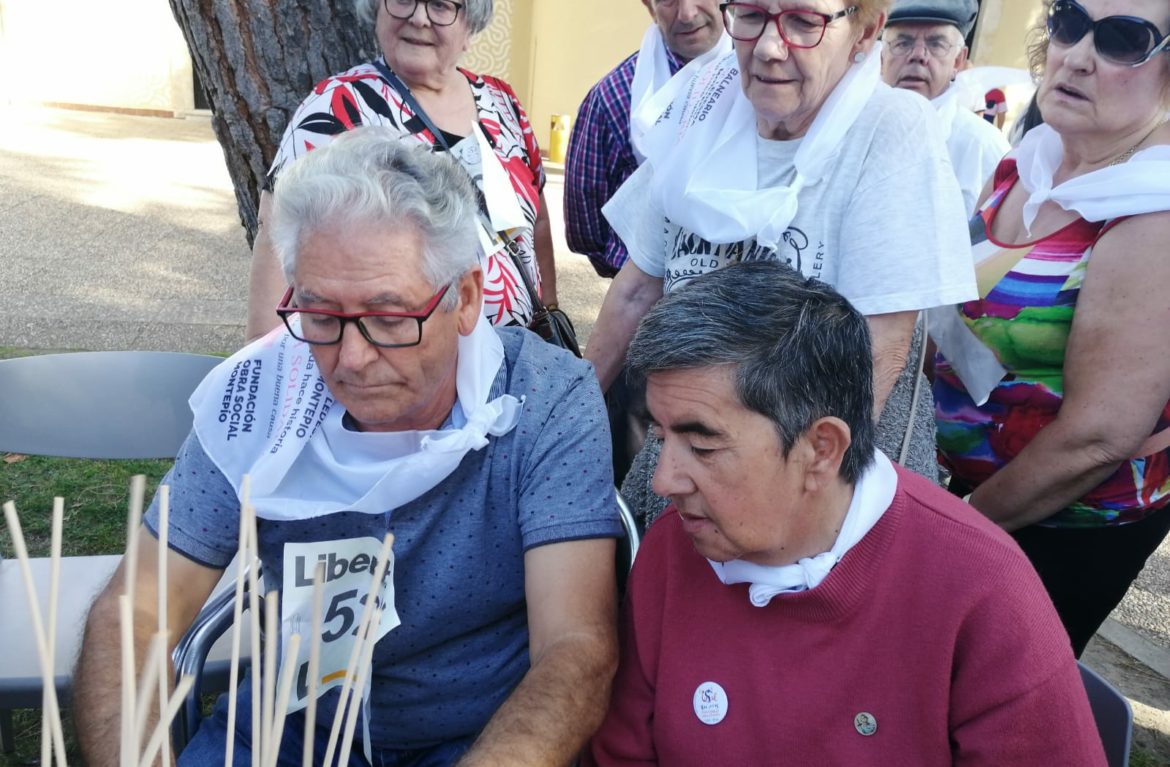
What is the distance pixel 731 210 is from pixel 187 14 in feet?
6.02

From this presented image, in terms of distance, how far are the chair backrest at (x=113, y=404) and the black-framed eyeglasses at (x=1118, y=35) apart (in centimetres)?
211

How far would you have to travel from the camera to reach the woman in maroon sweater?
1.40 meters

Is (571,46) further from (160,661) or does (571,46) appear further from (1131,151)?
(160,661)

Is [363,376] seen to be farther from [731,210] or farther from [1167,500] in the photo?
[1167,500]

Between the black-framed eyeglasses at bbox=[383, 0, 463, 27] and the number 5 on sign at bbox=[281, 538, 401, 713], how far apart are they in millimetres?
1445

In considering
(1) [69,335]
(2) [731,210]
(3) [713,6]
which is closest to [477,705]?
(2) [731,210]

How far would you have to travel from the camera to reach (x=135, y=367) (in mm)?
2660

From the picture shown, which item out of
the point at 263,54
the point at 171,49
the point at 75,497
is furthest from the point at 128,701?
the point at 171,49

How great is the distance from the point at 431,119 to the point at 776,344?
1.49 meters

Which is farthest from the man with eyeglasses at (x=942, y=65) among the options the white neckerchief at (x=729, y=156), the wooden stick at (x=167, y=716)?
the wooden stick at (x=167, y=716)

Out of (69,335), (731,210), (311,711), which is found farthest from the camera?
(69,335)

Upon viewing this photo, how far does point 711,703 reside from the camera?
1542mm

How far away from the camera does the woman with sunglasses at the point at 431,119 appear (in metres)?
2.41

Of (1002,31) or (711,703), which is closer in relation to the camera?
(711,703)
